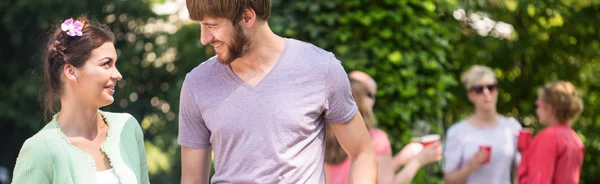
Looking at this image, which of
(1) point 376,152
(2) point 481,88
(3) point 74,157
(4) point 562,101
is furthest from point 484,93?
(3) point 74,157

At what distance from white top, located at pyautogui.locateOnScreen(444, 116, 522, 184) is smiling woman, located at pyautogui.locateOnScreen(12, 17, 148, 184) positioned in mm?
2754

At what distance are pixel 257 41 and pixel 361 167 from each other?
59 centimetres

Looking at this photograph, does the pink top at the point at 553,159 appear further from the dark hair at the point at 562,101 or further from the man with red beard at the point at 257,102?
the man with red beard at the point at 257,102

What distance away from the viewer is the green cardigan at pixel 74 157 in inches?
114

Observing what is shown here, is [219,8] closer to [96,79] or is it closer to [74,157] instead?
[96,79]

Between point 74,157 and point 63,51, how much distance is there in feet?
1.34

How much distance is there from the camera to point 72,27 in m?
3.12

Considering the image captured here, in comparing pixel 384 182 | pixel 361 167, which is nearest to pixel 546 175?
pixel 384 182

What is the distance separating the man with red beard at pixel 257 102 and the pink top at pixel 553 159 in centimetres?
238

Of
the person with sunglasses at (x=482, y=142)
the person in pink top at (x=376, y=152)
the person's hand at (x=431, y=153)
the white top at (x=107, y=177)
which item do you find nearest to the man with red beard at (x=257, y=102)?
the white top at (x=107, y=177)

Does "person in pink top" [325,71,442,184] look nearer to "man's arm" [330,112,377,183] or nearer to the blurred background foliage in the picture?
"man's arm" [330,112,377,183]

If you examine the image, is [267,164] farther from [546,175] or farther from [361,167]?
[546,175]

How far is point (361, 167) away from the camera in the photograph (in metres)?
2.99

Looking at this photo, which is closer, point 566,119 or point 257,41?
point 257,41
